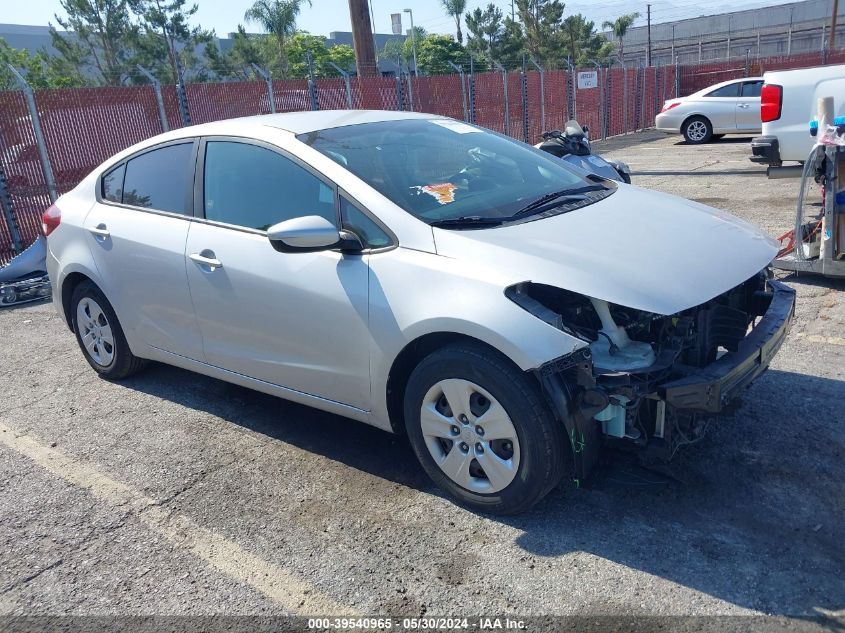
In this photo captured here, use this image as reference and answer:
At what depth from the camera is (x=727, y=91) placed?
18.6 m

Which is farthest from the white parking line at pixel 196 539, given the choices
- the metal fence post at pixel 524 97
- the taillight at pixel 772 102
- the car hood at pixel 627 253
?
the metal fence post at pixel 524 97

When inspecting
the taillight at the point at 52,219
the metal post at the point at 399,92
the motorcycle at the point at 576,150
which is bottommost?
the motorcycle at the point at 576,150

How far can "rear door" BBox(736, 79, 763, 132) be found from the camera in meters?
18.2

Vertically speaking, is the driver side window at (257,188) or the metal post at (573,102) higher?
the driver side window at (257,188)

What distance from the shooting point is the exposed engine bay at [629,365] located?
2.90m

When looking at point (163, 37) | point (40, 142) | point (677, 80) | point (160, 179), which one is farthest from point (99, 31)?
point (160, 179)

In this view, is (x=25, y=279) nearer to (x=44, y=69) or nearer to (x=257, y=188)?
(x=257, y=188)

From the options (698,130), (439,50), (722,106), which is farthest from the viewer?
(439,50)

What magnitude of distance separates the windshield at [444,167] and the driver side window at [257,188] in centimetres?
18

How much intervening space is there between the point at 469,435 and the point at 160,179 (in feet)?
8.39

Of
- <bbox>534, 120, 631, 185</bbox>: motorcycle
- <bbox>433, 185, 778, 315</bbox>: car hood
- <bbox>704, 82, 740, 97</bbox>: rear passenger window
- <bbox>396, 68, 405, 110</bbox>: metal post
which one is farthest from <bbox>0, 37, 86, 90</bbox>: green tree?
<bbox>433, 185, 778, 315</bbox>: car hood

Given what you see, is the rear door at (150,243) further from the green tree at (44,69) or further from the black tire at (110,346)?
the green tree at (44,69)

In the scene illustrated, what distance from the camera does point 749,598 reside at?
2.66 metres

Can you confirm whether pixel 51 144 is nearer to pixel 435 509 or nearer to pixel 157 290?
pixel 157 290
